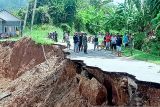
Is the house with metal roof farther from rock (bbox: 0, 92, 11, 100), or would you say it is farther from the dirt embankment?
rock (bbox: 0, 92, 11, 100)

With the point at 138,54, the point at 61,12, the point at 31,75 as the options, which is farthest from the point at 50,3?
the point at 138,54

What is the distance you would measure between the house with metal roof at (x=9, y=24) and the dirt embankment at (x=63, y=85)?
18.5 m

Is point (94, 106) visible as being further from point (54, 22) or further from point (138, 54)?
point (54, 22)

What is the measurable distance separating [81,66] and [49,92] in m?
2.88

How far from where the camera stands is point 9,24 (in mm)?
57062

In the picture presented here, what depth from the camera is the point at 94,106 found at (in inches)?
659

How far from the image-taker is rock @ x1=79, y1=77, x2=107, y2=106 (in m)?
16.7

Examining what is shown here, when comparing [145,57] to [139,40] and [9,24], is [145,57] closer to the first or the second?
[139,40]

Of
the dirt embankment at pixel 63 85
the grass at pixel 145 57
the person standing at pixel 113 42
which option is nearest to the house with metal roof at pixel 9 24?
the dirt embankment at pixel 63 85

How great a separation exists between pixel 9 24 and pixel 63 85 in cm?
3628

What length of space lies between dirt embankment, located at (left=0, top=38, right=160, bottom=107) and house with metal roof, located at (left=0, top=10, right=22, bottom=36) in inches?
727

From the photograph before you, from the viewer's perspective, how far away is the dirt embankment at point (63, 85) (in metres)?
14.2

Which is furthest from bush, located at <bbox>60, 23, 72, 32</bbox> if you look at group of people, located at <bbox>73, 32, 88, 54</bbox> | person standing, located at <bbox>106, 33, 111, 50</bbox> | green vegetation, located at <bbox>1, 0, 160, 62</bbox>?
group of people, located at <bbox>73, 32, 88, 54</bbox>

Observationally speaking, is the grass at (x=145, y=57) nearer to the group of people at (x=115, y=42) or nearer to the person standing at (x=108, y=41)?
the group of people at (x=115, y=42)
